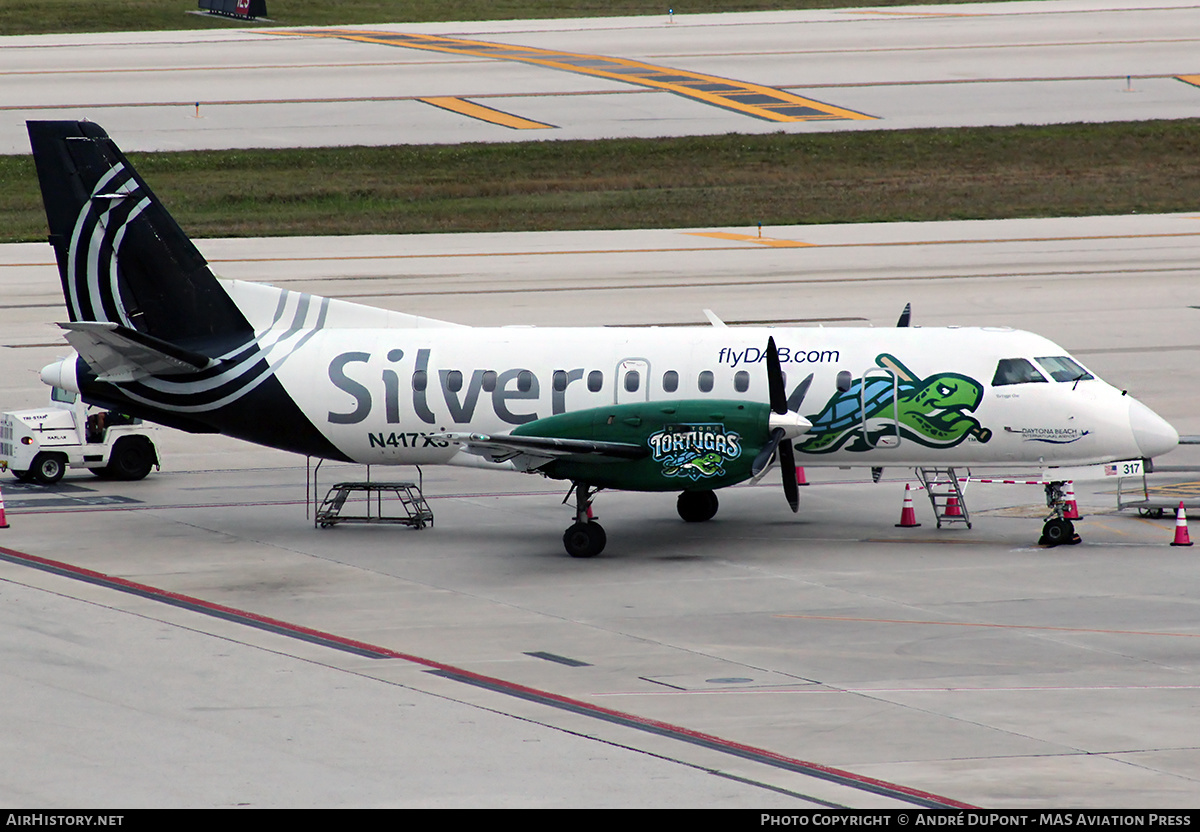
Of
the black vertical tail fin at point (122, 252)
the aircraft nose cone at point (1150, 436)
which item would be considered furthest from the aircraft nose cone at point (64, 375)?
the aircraft nose cone at point (1150, 436)

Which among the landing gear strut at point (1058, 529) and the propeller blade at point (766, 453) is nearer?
the propeller blade at point (766, 453)

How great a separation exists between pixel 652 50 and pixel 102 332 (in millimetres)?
61160

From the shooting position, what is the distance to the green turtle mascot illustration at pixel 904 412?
86.5 ft

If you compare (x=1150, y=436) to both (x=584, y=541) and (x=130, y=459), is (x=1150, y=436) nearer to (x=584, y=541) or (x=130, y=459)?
(x=584, y=541)

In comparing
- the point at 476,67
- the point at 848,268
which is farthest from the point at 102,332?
the point at 476,67

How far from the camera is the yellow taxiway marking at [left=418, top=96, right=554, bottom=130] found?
Result: 70.7 meters

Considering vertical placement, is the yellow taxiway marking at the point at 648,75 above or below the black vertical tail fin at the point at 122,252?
above

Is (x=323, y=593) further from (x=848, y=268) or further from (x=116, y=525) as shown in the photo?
(x=848, y=268)

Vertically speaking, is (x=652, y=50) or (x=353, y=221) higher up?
(x=652, y=50)

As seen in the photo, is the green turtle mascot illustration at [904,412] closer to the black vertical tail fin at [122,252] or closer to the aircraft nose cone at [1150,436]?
the aircraft nose cone at [1150,436]

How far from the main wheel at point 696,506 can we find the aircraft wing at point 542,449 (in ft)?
11.4

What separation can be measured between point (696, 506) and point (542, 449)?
4.59m

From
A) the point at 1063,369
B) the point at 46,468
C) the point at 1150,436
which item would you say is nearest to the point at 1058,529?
the point at 1150,436

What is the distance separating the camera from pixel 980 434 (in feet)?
86.4
